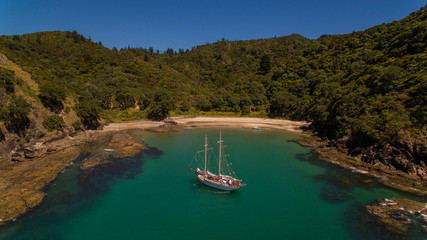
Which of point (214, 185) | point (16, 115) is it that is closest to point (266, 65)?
point (214, 185)

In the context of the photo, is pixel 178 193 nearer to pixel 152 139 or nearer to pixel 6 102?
pixel 152 139

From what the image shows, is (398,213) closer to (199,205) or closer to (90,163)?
(199,205)

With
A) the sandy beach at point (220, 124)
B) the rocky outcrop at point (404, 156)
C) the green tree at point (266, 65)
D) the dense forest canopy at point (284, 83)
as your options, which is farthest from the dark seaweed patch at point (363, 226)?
the green tree at point (266, 65)

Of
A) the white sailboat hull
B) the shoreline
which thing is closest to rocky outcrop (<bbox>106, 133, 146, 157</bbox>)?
the shoreline

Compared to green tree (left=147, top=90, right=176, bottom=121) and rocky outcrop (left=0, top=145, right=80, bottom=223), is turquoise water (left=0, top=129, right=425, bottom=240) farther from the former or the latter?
green tree (left=147, top=90, right=176, bottom=121)

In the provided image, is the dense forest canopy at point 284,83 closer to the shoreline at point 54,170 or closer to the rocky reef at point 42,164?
the shoreline at point 54,170

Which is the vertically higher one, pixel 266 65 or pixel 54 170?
pixel 266 65
